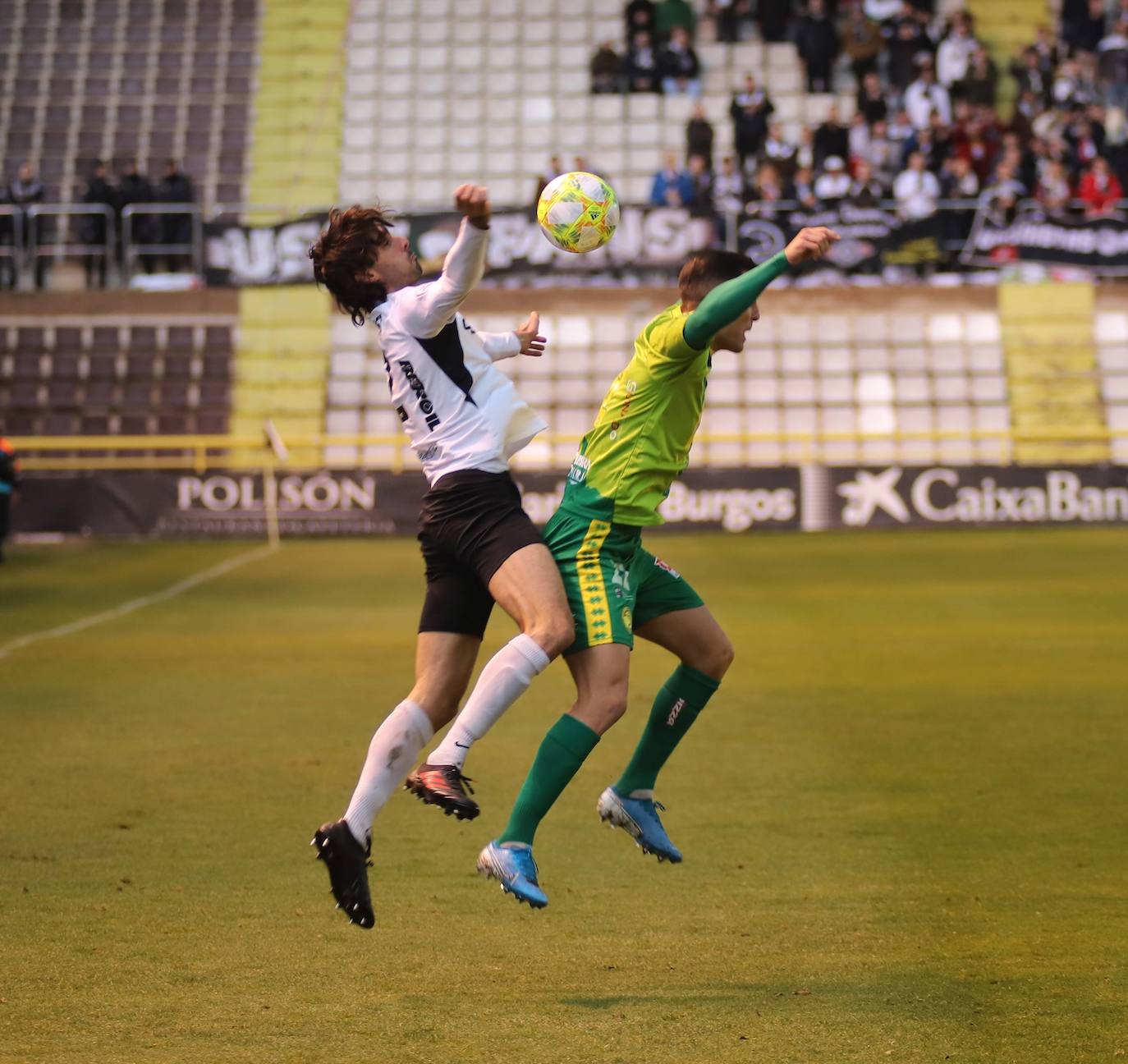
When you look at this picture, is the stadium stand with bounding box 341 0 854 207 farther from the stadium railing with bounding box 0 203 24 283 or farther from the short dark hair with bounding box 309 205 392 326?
the short dark hair with bounding box 309 205 392 326

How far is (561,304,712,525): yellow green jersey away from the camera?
556cm

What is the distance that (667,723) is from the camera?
5922 mm

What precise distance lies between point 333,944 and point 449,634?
3.33 feet

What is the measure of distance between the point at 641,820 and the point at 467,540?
1.20m

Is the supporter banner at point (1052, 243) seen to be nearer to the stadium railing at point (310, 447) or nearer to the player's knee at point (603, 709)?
the stadium railing at point (310, 447)

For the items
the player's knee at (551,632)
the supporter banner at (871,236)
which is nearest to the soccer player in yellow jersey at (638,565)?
the player's knee at (551,632)

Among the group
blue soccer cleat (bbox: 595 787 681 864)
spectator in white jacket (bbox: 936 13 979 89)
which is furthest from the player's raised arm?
spectator in white jacket (bbox: 936 13 979 89)

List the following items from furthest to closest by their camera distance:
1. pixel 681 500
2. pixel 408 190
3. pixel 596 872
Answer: pixel 408 190, pixel 681 500, pixel 596 872

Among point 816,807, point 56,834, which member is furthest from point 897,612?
point 56,834

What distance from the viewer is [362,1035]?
4324 millimetres

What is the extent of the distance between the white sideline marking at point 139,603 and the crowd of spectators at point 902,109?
838 cm

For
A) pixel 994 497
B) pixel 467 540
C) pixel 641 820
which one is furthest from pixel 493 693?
pixel 994 497

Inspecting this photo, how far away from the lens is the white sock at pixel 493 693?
5.22 m

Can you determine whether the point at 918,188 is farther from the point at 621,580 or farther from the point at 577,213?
the point at 621,580
